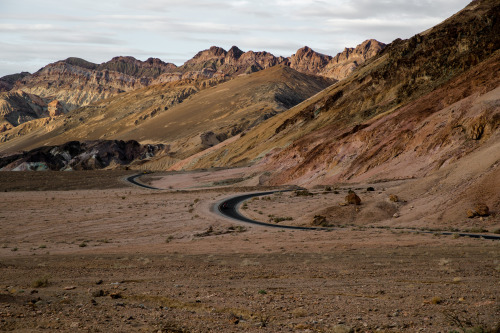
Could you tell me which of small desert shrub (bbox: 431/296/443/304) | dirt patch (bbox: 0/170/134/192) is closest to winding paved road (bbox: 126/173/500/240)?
small desert shrub (bbox: 431/296/443/304)

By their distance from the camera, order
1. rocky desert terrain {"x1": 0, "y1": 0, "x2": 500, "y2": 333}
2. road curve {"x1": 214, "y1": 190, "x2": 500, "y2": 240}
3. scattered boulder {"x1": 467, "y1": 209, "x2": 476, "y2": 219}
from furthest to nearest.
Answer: scattered boulder {"x1": 467, "y1": 209, "x2": 476, "y2": 219}
road curve {"x1": 214, "y1": 190, "x2": 500, "y2": 240}
rocky desert terrain {"x1": 0, "y1": 0, "x2": 500, "y2": 333}

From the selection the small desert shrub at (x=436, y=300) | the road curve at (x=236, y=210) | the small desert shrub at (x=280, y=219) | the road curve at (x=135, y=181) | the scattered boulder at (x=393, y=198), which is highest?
the small desert shrub at (x=436, y=300)

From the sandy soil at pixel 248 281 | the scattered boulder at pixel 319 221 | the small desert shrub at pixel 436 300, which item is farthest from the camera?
the scattered boulder at pixel 319 221

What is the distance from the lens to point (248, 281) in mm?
16828

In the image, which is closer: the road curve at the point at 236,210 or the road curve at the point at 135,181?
the road curve at the point at 236,210

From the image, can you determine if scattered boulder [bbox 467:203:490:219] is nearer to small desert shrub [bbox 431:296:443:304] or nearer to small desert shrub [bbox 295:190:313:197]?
small desert shrub [bbox 295:190:313:197]

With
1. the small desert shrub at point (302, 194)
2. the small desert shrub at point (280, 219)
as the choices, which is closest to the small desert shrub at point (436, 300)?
the small desert shrub at point (280, 219)

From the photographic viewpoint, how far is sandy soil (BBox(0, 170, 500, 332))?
11312 mm

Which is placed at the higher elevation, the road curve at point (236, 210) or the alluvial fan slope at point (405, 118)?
the alluvial fan slope at point (405, 118)

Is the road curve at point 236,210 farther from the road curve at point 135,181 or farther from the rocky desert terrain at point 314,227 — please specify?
the road curve at point 135,181

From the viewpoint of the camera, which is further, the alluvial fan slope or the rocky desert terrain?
the alluvial fan slope

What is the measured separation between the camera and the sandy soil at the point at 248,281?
37.1ft

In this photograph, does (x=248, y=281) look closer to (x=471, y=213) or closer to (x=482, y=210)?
(x=471, y=213)

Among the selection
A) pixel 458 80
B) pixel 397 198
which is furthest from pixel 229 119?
pixel 397 198
